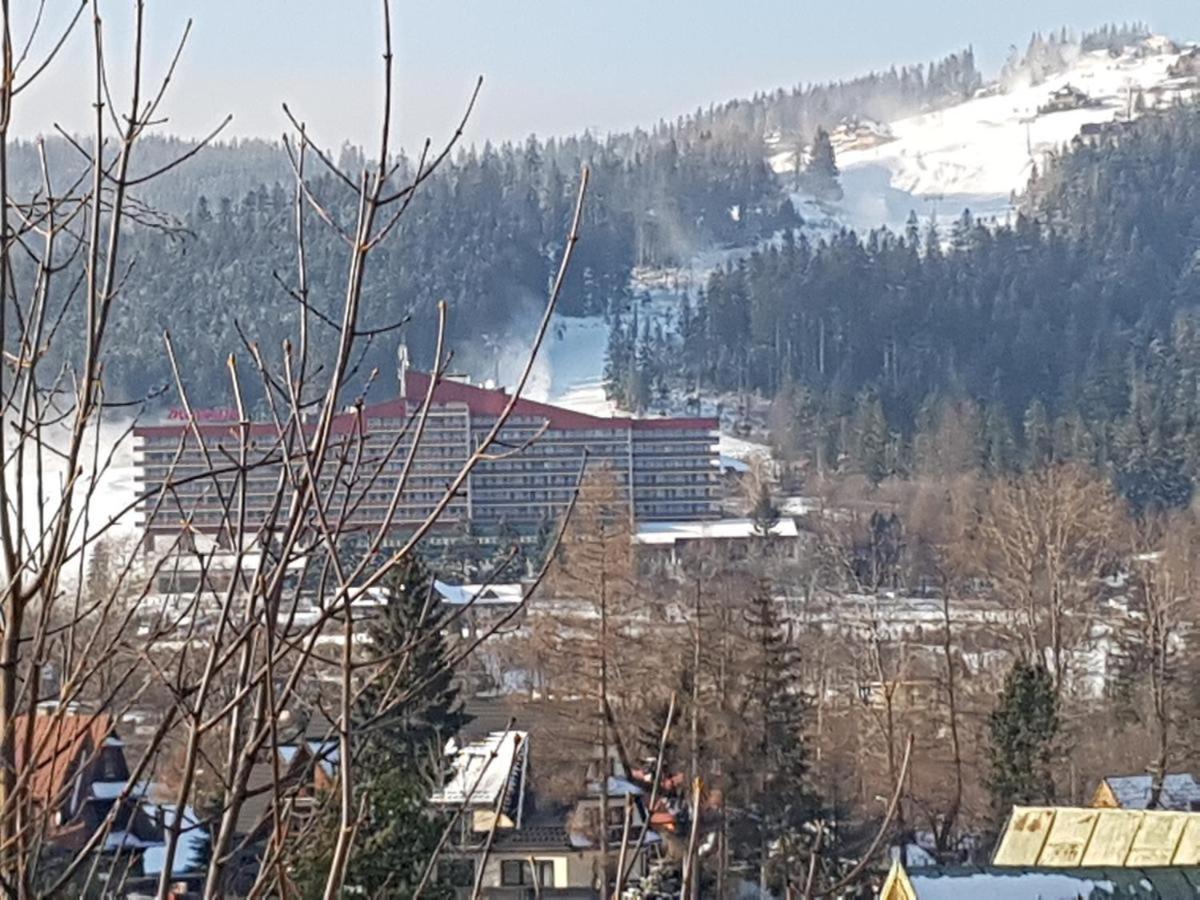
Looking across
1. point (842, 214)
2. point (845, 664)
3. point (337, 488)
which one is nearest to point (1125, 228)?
point (842, 214)

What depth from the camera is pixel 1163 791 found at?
1327 cm

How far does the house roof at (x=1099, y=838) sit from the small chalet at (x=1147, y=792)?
22.7ft

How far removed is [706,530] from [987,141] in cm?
6165

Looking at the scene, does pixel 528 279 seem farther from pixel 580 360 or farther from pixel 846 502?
pixel 846 502

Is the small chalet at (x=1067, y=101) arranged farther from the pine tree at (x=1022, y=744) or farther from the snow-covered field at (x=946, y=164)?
the pine tree at (x=1022, y=744)

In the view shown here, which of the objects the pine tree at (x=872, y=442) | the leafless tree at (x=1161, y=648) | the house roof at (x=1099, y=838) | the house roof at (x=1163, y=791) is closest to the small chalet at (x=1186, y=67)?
the pine tree at (x=872, y=442)

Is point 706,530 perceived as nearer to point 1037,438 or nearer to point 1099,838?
point 1037,438

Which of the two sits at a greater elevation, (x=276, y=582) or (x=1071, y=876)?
(x=276, y=582)

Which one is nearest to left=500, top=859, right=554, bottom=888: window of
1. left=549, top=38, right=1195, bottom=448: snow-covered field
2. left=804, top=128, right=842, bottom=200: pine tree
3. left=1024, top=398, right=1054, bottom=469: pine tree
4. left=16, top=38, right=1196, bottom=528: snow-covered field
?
left=1024, top=398, right=1054, bottom=469: pine tree

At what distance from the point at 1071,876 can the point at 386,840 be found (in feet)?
9.21

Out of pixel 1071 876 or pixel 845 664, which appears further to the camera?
pixel 845 664

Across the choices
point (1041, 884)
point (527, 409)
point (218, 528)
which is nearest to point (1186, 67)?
point (527, 409)

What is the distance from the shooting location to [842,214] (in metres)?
84.2

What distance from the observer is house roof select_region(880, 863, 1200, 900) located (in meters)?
4.72
